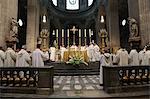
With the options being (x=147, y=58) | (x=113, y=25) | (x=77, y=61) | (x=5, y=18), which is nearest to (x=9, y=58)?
(x=5, y=18)

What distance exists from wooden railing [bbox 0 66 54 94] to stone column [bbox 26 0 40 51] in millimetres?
12144

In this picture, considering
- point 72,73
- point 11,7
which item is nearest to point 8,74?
point 11,7

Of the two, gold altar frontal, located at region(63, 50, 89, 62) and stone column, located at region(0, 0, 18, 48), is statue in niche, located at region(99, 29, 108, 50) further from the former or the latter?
stone column, located at region(0, 0, 18, 48)

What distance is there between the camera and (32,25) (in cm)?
2017

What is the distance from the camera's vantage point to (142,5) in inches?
478

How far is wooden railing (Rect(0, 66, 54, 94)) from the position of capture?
6.57 metres

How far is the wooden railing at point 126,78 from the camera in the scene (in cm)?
670

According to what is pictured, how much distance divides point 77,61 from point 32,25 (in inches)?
285

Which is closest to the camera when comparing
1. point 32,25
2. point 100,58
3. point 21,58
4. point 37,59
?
point 100,58

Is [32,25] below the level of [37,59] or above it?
above

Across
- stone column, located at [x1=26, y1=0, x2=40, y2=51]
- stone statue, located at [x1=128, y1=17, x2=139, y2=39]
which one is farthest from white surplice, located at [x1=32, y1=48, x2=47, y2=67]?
stone column, located at [x1=26, y1=0, x2=40, y2=51]

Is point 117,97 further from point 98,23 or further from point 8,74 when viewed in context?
point 98,23

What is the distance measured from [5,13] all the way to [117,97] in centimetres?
792

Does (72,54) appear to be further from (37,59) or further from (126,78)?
(126,78)
